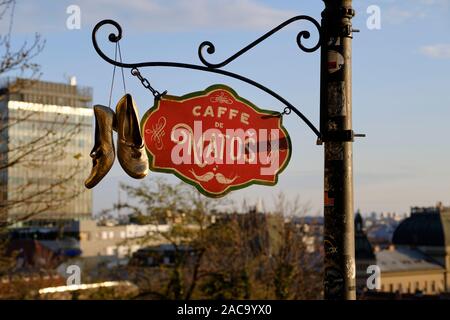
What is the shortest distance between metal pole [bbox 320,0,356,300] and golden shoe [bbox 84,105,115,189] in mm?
1403

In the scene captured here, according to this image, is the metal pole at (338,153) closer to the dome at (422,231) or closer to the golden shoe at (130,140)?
the golden shoe at (130,140)

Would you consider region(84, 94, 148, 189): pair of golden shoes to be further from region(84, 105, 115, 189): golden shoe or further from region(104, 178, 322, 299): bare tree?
region(104, 178, 322, 299): bare tree

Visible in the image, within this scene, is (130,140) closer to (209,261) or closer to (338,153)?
(338,153)

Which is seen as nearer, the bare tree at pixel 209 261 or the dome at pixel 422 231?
the bare tree at pixel 209 261

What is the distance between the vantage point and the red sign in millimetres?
5402

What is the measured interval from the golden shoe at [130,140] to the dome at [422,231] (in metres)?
131

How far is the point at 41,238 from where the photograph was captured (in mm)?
104438

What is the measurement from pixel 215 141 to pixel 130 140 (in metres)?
0.57

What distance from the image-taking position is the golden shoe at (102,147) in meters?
5.35

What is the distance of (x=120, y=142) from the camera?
5.34m

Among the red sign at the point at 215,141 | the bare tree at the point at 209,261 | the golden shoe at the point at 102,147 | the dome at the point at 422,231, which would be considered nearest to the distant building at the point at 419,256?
the dome at the point at 422,231

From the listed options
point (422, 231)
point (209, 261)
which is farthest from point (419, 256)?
point (209, 261)

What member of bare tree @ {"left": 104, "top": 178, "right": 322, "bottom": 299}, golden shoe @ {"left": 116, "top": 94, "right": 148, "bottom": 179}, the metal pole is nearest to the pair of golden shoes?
golden shoe @ {"left": 116, "top": 94, "right": 148, "bottom": 179}
